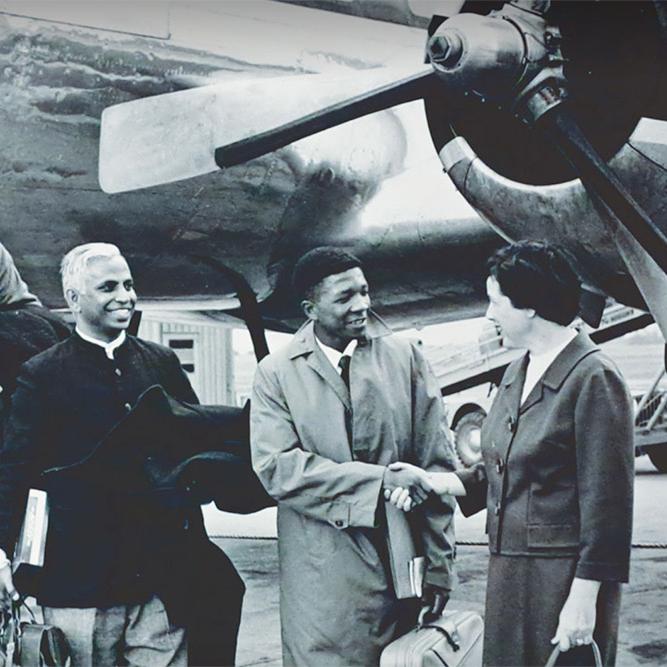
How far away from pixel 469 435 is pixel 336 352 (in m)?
8.90

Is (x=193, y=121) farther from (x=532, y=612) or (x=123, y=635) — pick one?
(x=532, y=612)

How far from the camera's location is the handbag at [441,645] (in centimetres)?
234

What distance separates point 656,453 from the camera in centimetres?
1134

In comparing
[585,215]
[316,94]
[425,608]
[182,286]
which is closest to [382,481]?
[425,608]

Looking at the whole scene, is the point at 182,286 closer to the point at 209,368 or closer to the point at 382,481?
the point at 382,481

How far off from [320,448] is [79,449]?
608 millimetres

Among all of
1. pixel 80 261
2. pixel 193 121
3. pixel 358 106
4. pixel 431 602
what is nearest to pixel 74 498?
pixel 80 261

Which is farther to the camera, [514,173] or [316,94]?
[316,94]

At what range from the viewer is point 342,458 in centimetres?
252

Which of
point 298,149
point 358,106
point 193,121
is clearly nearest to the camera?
point 358,106

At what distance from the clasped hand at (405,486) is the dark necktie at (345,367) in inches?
10.8

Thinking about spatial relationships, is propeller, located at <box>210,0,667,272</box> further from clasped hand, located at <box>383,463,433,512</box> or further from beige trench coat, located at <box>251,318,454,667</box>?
clasped hand, located at <box>383,463,433,512</box>

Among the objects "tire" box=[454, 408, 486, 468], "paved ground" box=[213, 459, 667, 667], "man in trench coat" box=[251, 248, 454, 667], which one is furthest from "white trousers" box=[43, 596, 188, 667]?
"tire" box=[454, 408, 486, 468]

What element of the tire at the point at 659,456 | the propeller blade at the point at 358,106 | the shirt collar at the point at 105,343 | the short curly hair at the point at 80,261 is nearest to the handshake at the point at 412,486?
the shirt collar at the point at 105,343
